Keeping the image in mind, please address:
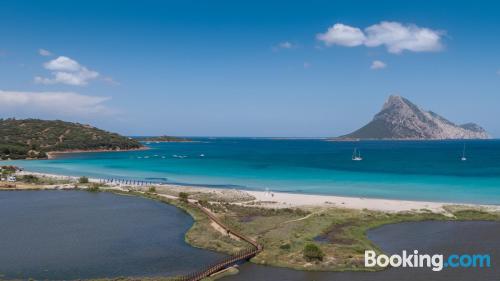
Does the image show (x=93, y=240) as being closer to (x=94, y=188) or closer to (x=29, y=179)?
(x=94, y=188)

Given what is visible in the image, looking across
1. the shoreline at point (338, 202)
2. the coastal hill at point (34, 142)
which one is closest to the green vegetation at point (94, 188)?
the shoreline at point (338, 202)

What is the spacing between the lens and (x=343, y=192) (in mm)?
67375

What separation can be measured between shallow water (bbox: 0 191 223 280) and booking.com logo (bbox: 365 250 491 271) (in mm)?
12607

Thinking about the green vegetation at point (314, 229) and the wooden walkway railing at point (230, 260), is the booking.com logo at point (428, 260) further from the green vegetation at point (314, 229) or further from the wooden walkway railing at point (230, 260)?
the wooden walkway railing at point (230, 260)

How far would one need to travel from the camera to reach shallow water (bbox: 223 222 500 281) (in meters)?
28.5

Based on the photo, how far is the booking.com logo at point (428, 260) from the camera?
102 ft

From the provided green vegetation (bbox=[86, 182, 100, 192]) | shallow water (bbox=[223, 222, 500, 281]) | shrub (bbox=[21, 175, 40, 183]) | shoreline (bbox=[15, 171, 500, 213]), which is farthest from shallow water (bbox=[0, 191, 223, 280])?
shrub (bbox=[21, 175, 40, 183])

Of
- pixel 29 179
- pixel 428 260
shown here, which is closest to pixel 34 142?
pixel 29 179

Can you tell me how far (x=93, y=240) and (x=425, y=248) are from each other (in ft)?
99.4

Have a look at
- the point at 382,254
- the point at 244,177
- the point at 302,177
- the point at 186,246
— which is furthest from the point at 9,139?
the point at 382,254

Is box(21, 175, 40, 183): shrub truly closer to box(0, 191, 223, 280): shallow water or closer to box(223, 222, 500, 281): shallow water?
box(0, 191, 223, 280): shallow water

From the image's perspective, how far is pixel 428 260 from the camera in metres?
32.0

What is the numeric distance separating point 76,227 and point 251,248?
67.3 feet

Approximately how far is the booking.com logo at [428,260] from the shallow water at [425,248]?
75cm
